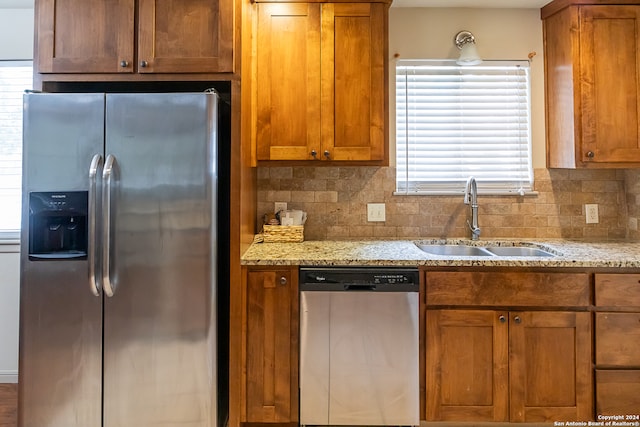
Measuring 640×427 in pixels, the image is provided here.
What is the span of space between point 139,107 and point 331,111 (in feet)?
3.23

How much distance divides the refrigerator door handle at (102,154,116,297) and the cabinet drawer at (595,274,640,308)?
7.35 ft

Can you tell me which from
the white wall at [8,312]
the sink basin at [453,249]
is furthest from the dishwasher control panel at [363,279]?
the white wall at [8,312]

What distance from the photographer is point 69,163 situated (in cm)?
160

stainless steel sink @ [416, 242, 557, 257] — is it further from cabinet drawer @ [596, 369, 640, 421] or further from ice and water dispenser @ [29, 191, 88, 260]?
ice and water dispenser @ [29, 191, 88, 260]

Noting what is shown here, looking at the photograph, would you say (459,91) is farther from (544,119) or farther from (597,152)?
(597,152)

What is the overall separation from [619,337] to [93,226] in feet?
8.08

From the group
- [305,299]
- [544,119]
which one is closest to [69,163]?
[305,299]

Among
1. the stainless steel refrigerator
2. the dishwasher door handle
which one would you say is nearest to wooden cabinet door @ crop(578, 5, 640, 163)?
the dishwasher door handle

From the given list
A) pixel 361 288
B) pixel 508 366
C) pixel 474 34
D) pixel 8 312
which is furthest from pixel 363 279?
pixel 8 312

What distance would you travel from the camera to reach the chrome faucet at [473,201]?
224 centimetres

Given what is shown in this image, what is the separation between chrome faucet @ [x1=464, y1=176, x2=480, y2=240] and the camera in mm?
2240

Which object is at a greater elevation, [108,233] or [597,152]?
[597,152]

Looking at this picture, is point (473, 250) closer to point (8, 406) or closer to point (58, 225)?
point (58, 225)

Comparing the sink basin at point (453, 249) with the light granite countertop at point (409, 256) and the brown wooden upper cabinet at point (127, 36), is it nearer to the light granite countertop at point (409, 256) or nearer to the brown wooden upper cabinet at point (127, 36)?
the light granite countertop at point (409, 256)
